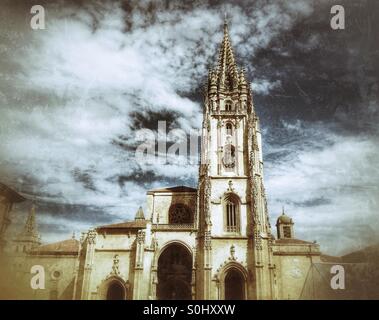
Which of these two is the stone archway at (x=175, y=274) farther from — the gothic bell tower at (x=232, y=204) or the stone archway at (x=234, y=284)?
the stone archway at (x=234, y=284)

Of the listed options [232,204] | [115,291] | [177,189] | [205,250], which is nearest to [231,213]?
[232,204]

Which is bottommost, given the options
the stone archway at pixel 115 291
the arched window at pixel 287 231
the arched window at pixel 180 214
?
the stone archway at pixel 115 291

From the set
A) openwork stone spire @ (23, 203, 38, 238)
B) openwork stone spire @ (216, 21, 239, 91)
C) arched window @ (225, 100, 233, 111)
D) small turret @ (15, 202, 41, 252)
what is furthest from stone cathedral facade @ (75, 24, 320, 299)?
small turret @ (15, 202, 41, 252)

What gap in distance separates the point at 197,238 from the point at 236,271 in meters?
3.24

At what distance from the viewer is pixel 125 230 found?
21.4 meters

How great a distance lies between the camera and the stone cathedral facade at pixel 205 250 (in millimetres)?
19969

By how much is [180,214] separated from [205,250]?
4976 mm

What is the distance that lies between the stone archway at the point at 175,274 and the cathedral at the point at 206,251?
0.21 ft

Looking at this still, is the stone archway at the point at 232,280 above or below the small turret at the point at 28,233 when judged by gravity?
below

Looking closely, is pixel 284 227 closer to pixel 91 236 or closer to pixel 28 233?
pixel 91 236

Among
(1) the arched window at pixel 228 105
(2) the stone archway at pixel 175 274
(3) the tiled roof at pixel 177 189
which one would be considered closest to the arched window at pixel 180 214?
(3) the tiled roof at pixel 177 189

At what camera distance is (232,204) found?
22.4 metres
